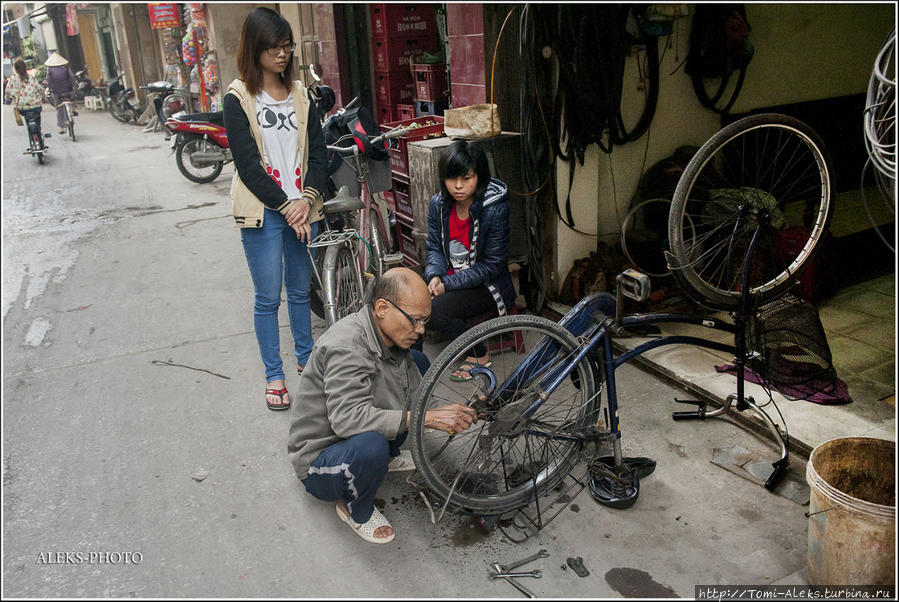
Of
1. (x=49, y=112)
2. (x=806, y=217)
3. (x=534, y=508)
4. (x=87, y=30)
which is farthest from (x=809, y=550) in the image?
(x=87, y=30)

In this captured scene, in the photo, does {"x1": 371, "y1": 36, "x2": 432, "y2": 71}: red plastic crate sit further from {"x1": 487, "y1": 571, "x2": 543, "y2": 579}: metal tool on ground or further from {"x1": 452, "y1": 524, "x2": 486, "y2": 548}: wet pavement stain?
{"x1": 487, "y1": 571, "x2": 543, "y2": 579}: metal tool on ground

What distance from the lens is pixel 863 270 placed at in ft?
16.5

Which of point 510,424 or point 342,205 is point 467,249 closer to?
point 342,205

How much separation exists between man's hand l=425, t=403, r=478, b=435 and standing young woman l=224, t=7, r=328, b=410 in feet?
4.70

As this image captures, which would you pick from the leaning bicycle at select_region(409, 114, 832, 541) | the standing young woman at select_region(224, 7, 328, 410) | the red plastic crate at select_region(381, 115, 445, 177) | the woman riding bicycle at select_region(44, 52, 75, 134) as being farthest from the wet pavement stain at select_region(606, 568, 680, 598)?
the woman riding bicycle at select_region(44, 52, 75, 134)

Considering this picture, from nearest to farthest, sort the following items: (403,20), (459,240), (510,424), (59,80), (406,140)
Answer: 1. (510,424)
2. (459,240)
3. (406,140)
4. (403,20)
5. (59,80)

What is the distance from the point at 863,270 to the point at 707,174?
56.5 inches

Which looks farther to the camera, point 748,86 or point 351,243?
point 748,86

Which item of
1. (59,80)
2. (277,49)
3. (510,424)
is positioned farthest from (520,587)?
(59,80)

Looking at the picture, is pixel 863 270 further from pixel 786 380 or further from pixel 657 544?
pixel 657 544

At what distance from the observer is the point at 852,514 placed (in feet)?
7.09

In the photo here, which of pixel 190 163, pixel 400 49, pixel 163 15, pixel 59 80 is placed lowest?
pixel 190 163

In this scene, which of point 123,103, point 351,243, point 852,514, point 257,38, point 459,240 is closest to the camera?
point 852,514

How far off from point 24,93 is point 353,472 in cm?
1201
